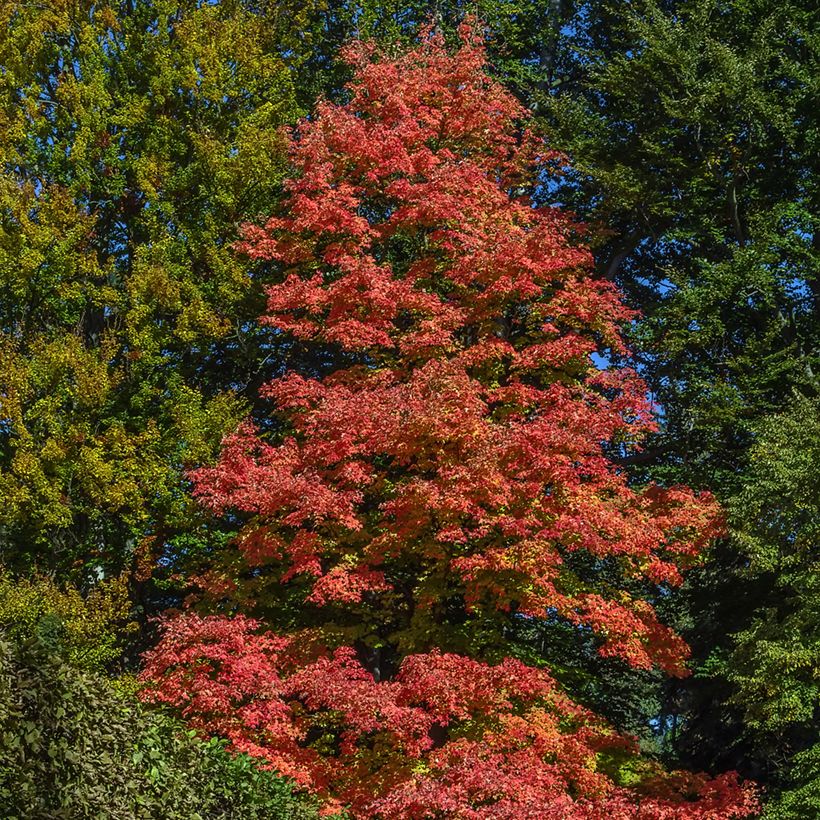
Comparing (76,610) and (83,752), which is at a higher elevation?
(76,610)

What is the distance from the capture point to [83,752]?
247 inches

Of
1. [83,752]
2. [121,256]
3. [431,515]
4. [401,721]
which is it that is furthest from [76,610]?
[83,752]

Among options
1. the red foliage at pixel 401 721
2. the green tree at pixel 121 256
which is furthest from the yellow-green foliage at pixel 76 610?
the red foliage at pixel 401 721

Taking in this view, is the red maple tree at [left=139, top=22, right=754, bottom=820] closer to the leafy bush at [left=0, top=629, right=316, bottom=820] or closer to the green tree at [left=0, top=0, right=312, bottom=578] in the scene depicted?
the green tree at [left=0, top=0, right=312, bottom=578]

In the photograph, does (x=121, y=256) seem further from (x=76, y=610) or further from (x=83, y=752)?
(x=83, y=752)

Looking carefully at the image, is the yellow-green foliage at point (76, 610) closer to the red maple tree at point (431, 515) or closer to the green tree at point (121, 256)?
the green tree at point (121, 256)

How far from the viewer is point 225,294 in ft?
66.7

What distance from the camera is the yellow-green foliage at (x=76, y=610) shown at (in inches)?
630

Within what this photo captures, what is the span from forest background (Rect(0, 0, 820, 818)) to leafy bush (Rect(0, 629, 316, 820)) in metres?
8.93

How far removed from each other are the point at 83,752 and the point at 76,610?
37.6 ft

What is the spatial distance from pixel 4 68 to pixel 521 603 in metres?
14.9

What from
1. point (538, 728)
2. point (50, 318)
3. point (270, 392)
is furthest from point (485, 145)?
point (538, 728)

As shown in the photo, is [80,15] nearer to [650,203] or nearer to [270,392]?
[270,392]

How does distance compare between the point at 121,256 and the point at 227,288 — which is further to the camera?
the point at 121,256
